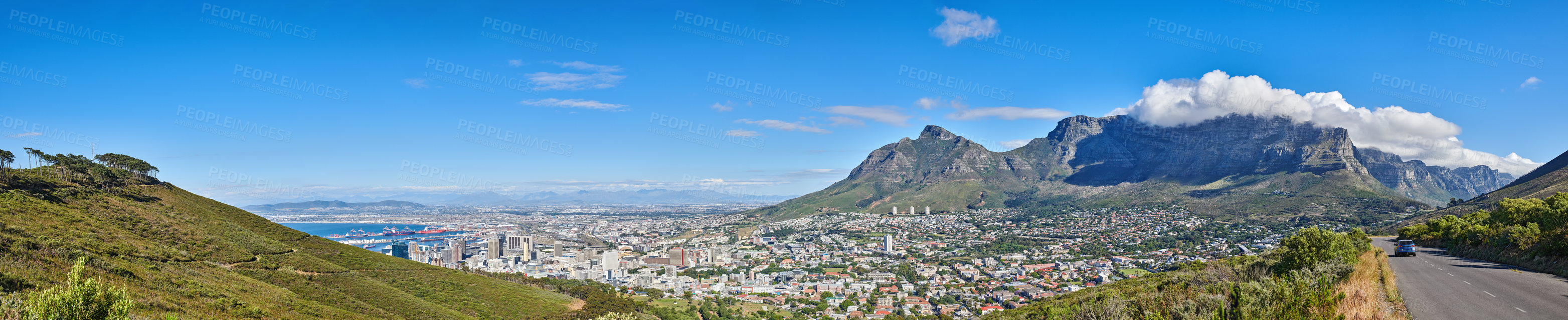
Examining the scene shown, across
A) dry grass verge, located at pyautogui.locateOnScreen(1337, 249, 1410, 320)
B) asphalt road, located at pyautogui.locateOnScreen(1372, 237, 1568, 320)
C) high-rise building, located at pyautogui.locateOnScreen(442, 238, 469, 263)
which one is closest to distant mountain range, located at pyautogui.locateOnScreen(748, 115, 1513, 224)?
asphalt road, located at pyautogui.locateOnScreen(1372, 237, 1568, 320)

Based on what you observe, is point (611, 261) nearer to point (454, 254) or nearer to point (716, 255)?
point (716, 255)

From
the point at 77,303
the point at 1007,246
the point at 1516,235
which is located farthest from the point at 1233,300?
the point at 1007,246

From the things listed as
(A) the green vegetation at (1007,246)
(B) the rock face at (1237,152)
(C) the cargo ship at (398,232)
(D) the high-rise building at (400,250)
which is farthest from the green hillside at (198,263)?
(B) the rock face at (1237,152)

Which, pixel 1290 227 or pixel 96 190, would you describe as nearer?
pixel 96 190

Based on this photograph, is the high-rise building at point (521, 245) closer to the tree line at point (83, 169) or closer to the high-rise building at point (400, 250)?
the high-rise building at point (400, 250)

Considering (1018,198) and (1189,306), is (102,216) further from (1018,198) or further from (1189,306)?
(1018,198)

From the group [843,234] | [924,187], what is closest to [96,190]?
[843,234]
